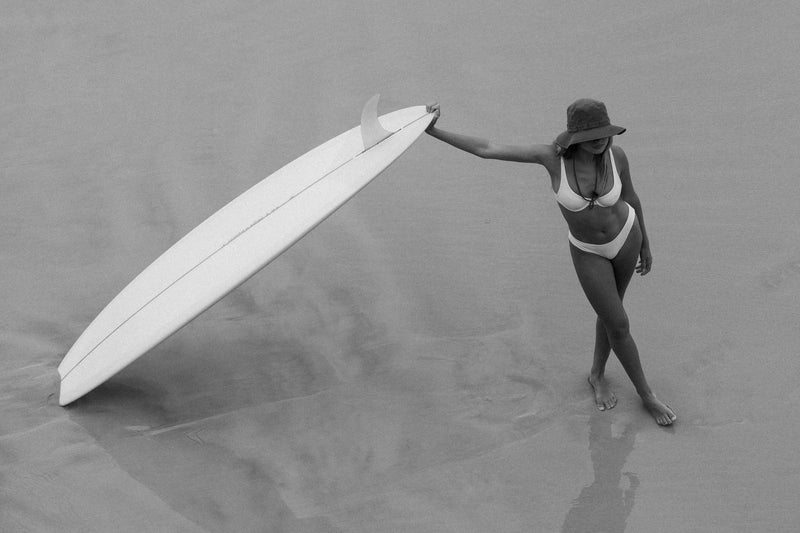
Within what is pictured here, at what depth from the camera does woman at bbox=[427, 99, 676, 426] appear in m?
4.04

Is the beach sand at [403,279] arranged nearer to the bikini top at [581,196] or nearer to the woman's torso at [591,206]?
the woman's torso at [591,206]

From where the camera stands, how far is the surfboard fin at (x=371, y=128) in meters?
4.62

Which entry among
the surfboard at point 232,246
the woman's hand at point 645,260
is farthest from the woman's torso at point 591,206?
the surfboard at point 232,246

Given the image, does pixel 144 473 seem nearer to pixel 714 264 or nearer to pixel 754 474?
pixel 754 474

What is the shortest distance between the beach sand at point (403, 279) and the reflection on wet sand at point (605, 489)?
14mm

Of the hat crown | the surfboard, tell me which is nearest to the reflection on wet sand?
the hat crown

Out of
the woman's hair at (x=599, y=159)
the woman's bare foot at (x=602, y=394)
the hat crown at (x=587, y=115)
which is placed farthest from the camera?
the woman's bare foot at (x=602, y=394)

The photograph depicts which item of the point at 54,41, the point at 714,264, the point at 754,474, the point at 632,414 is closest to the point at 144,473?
the point at 632,414

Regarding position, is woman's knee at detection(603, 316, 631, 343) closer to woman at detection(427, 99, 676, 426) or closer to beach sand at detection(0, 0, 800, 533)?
woman at detection(427, 99, 676, 426)

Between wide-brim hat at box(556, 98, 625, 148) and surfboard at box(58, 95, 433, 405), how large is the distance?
810 millimetres

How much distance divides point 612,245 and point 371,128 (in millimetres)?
1293

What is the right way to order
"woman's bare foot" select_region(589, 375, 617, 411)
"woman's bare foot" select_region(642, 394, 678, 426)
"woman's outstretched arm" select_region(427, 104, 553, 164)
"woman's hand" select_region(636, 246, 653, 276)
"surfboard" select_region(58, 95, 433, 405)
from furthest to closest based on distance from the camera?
"woman's bare foot" select_region(589, 375, 617, 411), "woman's bare foot" select_region(642, 394, 678, 426), "woman's hand" select_region(636, 246, 653, 276), "surfboard" select_region(58, 95, 433, 405), "woman's outstretched arm" select_region(427, 104, 553, 164)

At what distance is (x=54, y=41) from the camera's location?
7750 mm

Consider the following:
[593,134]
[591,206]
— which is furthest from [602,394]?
[593,134]
